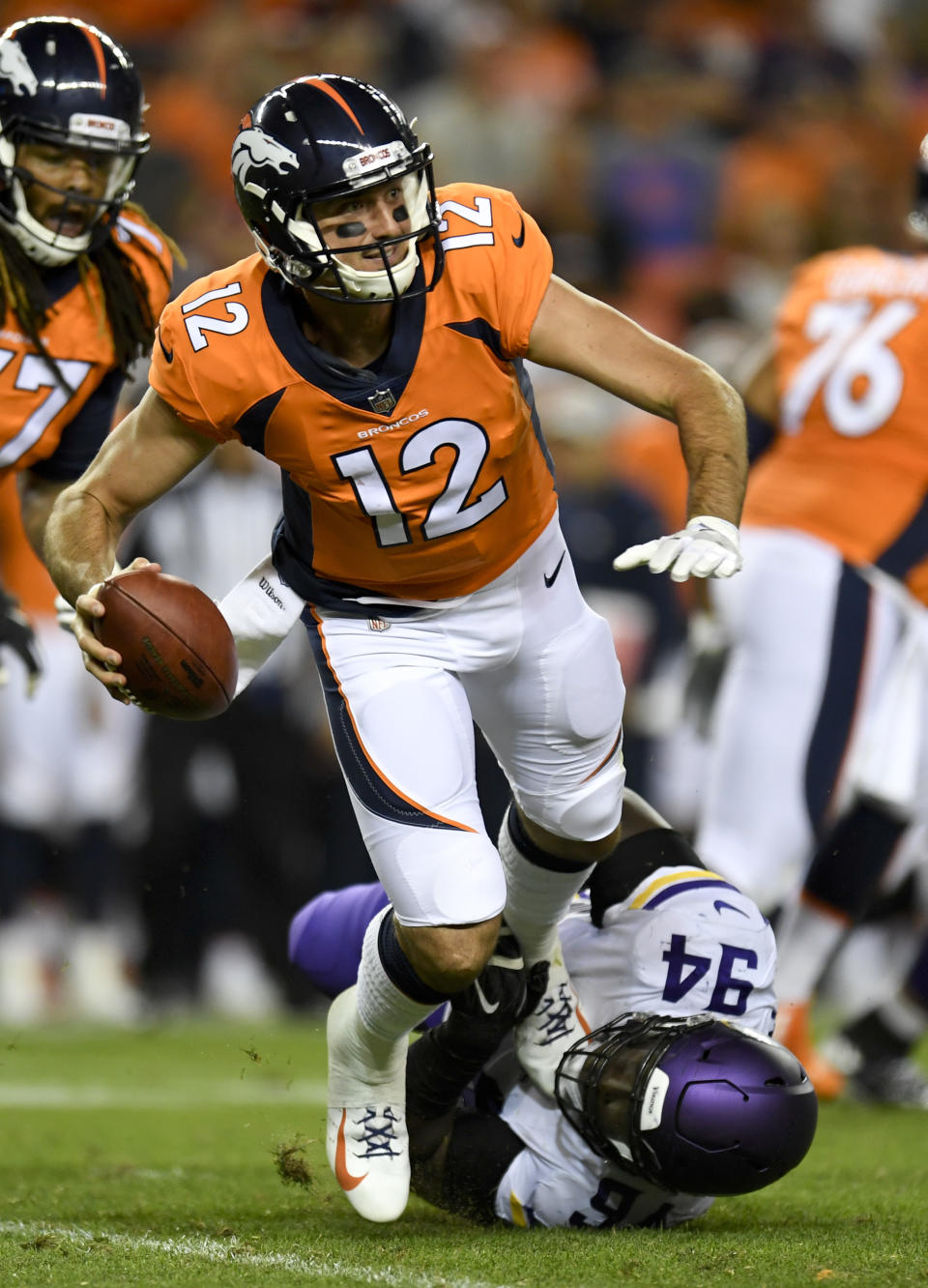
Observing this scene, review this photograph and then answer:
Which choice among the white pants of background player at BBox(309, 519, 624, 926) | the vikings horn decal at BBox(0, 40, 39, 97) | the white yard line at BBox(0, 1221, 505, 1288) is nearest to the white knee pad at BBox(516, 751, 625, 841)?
the white pants of background player at BBox(309, 519, 624, 926)

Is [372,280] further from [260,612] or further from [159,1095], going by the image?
[159,1095]

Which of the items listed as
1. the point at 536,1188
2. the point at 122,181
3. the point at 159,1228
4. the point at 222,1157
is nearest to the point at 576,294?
the point at 122,181

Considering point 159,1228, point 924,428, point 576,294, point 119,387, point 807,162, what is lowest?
point 807,162

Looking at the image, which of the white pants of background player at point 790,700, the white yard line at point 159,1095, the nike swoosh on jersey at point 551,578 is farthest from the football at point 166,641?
the white yard line at point 159,1095

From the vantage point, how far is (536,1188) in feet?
10.9

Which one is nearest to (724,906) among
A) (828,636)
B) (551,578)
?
(551,578)

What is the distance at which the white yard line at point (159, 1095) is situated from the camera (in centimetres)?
504

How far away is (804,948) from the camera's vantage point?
4891 mm

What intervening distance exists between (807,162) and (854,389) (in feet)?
16.2

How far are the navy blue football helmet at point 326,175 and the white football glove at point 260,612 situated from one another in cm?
64

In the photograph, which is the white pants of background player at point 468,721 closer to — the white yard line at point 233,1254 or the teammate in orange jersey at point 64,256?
the white yard line at point 233,1254

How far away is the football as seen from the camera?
9.99 ft

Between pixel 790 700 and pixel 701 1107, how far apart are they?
1975mm

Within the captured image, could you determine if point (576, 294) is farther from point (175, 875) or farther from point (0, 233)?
point (175, 875)
